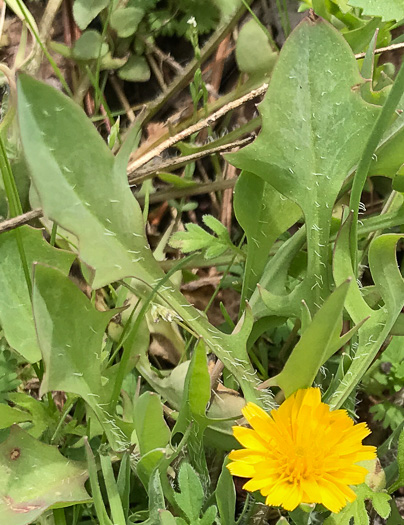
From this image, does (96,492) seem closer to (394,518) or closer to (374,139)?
(394,518)

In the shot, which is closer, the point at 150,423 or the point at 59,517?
the point at 150,423

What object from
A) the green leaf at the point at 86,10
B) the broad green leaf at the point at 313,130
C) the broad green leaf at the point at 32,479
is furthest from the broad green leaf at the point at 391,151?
the green leaf at the point at 86,10

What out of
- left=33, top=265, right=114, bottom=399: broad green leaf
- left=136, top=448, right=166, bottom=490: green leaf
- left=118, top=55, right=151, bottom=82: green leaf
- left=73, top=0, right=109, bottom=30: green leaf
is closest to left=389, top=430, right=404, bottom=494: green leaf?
left=136, top=448, right=166, bottom=490: green leaf

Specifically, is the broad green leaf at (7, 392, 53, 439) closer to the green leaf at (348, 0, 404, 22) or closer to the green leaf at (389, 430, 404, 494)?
the green leaf at (389, 430, 404, 494)

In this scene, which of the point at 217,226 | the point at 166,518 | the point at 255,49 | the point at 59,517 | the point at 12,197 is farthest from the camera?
the point at 255,49

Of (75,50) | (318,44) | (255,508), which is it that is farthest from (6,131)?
(255,508)

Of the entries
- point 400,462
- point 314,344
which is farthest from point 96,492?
point 400,462
